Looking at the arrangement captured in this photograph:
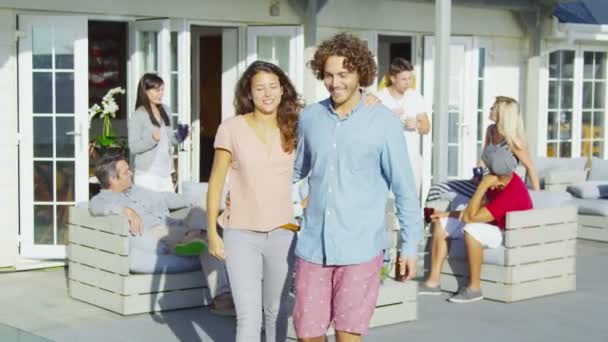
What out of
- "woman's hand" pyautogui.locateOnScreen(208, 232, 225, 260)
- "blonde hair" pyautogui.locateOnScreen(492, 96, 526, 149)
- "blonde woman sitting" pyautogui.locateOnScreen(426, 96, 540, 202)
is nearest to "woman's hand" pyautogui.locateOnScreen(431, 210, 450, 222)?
"blonde woman sitting" pyautogui.locateOnScreen(426, 96, 540, 202)

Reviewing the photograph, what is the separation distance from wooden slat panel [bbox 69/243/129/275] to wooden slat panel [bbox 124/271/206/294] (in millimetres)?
88

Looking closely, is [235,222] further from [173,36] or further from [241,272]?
[173,36]

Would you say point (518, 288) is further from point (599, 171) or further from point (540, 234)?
point (599, 171)

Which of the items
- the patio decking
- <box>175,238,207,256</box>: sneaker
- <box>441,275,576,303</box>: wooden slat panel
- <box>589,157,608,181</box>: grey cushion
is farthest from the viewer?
<box>589,157,608,181</box>: grey cushion

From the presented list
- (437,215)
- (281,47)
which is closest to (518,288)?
(437,215)

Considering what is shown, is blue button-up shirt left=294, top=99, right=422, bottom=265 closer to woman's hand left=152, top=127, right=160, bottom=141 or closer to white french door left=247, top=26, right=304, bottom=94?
woman's hand left=152, top=127, right=160, bottom=141

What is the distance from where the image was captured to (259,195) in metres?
4.83

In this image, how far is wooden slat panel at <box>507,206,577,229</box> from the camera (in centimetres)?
719

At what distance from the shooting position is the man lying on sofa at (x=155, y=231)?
673cm

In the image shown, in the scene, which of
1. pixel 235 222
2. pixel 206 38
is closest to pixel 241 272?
pixel 235 222

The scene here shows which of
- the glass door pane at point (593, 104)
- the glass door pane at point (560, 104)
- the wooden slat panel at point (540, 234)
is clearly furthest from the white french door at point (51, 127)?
the glass door pane at point (593, 104)

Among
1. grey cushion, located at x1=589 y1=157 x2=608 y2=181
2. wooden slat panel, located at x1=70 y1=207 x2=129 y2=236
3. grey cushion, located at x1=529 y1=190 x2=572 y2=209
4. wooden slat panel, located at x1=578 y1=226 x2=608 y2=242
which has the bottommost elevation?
wooden slat panel, located at x1=578 y1=226 x2=608 y2=242

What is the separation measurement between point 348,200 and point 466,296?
122 inches

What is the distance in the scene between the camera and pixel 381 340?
6246 millimetres
